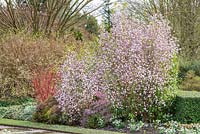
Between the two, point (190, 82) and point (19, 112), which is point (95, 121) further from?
point (190, 82)

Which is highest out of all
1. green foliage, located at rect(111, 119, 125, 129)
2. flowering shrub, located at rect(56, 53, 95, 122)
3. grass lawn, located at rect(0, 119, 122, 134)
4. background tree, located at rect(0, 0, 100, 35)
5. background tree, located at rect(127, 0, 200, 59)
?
background tree, located at rect(0, 0, 100, 35)

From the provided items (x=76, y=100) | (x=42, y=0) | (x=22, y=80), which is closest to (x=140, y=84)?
(x=76, y=100)

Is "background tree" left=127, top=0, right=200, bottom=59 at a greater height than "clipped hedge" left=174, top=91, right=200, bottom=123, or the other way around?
"background tree" left=127, top=0, right=200, bottom=59

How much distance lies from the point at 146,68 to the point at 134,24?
1.22 metres

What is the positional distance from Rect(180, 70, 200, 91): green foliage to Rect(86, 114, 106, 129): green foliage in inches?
231

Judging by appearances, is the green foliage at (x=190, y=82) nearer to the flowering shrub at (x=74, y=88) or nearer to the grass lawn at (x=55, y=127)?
the flowering shrub at (x=74, y=88)

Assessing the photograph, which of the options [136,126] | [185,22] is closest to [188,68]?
[185,22]

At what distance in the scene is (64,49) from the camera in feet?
63.3

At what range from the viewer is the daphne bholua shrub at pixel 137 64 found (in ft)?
36.7

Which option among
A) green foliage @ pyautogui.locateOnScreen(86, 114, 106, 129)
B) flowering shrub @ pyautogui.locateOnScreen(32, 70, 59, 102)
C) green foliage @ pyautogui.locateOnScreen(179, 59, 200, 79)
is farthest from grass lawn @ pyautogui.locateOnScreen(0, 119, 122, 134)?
green foliage @ pyautogui.locateOnScreen(179, 59, 200, 79)

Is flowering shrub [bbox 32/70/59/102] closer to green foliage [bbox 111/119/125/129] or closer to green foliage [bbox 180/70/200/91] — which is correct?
green foliage [bbox 111/119/125/129]

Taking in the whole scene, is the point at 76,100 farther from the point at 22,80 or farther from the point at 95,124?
the point at 22,80

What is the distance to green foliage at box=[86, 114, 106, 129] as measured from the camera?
37.9 feet

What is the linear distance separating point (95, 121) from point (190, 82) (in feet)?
21.4
